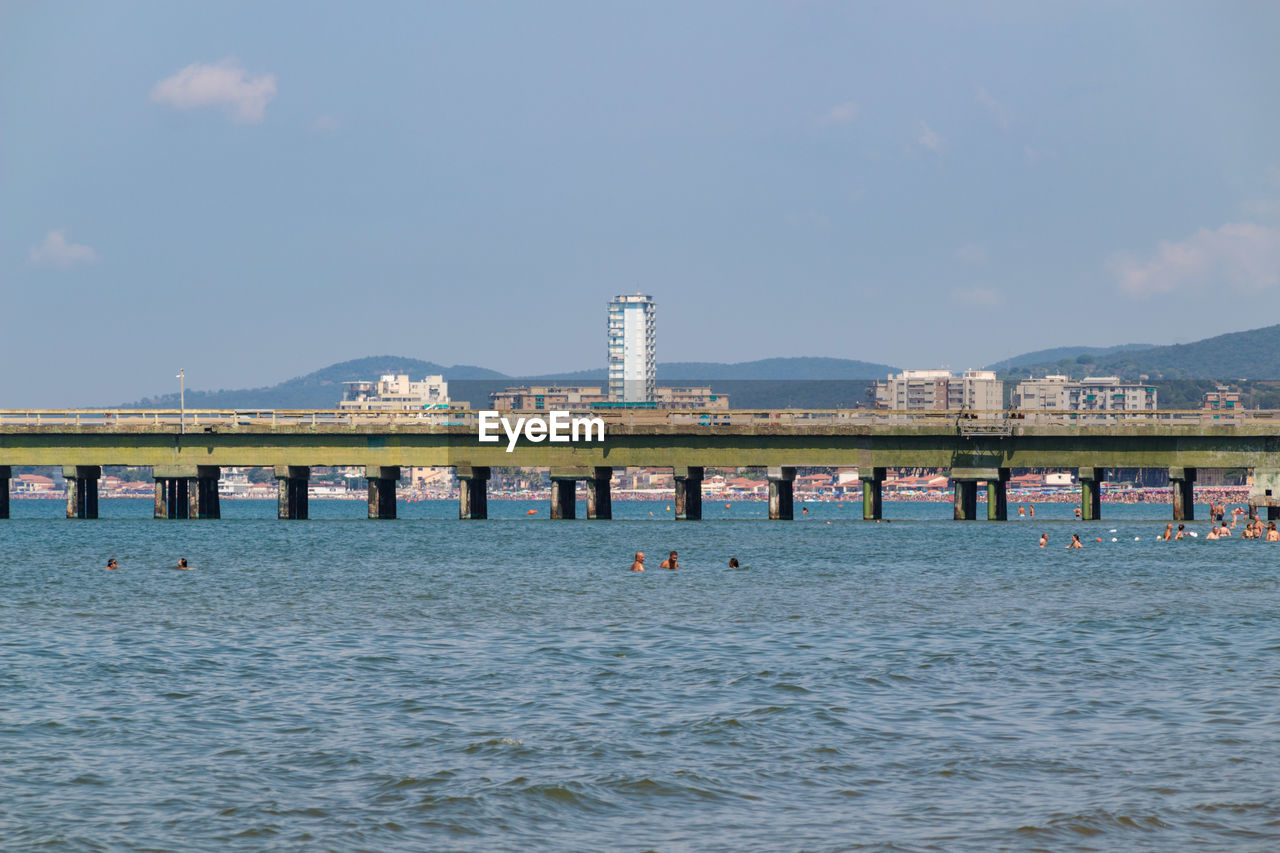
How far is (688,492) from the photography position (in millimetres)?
86750

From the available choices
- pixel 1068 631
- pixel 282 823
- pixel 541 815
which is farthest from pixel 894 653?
pixel 282 823

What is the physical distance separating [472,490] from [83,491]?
24.6 meters

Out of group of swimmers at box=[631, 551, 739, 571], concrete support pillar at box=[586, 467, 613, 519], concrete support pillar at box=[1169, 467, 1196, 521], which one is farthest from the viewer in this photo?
concrete support pillar at box=[586, 467, 613, 519]

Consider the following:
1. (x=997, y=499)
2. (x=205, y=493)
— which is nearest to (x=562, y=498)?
(x=205, y=493)

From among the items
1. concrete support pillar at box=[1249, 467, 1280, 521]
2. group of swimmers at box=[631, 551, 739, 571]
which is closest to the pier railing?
concrete support pillar at box=[1249, 467, 1280, 521]

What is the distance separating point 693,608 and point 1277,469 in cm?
4710

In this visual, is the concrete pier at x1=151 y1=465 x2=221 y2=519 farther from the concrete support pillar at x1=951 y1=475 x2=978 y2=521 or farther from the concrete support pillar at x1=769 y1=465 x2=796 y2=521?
the concrete support pillar at x1=951 y1=475 x2=978 y2=521

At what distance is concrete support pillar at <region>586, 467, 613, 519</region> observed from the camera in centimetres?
8494

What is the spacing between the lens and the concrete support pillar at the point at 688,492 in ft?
274

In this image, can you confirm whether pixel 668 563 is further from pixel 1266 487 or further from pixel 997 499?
pixel 1266 487

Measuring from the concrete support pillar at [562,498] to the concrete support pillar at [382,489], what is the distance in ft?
30.2

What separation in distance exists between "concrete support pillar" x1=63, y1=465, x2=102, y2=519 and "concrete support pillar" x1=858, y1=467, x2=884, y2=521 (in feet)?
146

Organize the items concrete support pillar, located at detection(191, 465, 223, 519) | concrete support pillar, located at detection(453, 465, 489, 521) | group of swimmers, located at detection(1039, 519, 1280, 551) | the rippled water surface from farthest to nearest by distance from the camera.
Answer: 1. concrete support pillar, located at detection(191, 465, 223, 519)
2. concrete support pillar, located at detection(453, 465, 489, 521)
3. group of swimmers, located at detection(1039, 519, 1280, 551)
4. the rippled water surface

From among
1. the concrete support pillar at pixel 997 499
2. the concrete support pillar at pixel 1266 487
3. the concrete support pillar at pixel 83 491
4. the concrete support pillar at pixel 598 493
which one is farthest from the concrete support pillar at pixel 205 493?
the concrete support pillar at pixel 1266 487
